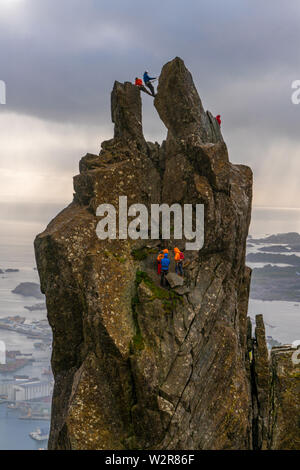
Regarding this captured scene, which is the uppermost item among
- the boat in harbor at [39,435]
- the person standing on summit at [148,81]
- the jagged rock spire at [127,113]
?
the person standing on summit at [148,81]

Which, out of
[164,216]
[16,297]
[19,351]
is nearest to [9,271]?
[16,297]

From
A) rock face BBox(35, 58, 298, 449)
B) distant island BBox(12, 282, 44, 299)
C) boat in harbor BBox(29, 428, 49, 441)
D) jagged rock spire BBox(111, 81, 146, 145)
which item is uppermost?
jagged rock spire BBox(111, 81, 146, 145)

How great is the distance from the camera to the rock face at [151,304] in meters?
28.6

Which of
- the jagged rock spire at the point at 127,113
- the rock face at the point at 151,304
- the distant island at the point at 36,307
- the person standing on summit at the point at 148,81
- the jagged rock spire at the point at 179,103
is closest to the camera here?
the rock face at the point at 151,304

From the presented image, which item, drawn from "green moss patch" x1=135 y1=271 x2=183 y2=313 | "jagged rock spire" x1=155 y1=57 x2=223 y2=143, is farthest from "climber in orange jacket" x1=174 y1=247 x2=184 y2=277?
"jagged rock spire" x1=155 y1=57 x2=223 y2=143

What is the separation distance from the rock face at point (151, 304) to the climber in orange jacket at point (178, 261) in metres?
0.76

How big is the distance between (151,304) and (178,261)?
167 inches

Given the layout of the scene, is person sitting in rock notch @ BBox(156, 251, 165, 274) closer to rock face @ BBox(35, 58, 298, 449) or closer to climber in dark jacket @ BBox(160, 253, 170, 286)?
rock face @ BBox(35, 58, 298, 449)

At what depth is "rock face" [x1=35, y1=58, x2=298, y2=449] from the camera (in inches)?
1128

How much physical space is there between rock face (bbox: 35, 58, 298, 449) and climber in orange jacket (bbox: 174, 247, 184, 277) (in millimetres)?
764

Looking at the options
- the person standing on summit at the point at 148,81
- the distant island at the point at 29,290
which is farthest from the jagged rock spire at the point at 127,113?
the distant island at the point at 29,290

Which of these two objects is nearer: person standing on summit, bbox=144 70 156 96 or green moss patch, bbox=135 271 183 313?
green moss patch, bbox=135 271 183 313

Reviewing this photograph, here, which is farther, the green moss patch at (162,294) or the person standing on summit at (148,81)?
the person standing on summit at (148,81)

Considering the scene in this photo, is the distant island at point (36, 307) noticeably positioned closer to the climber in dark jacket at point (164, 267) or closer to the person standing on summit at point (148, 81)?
the person standing on summit at point (148, 81)
